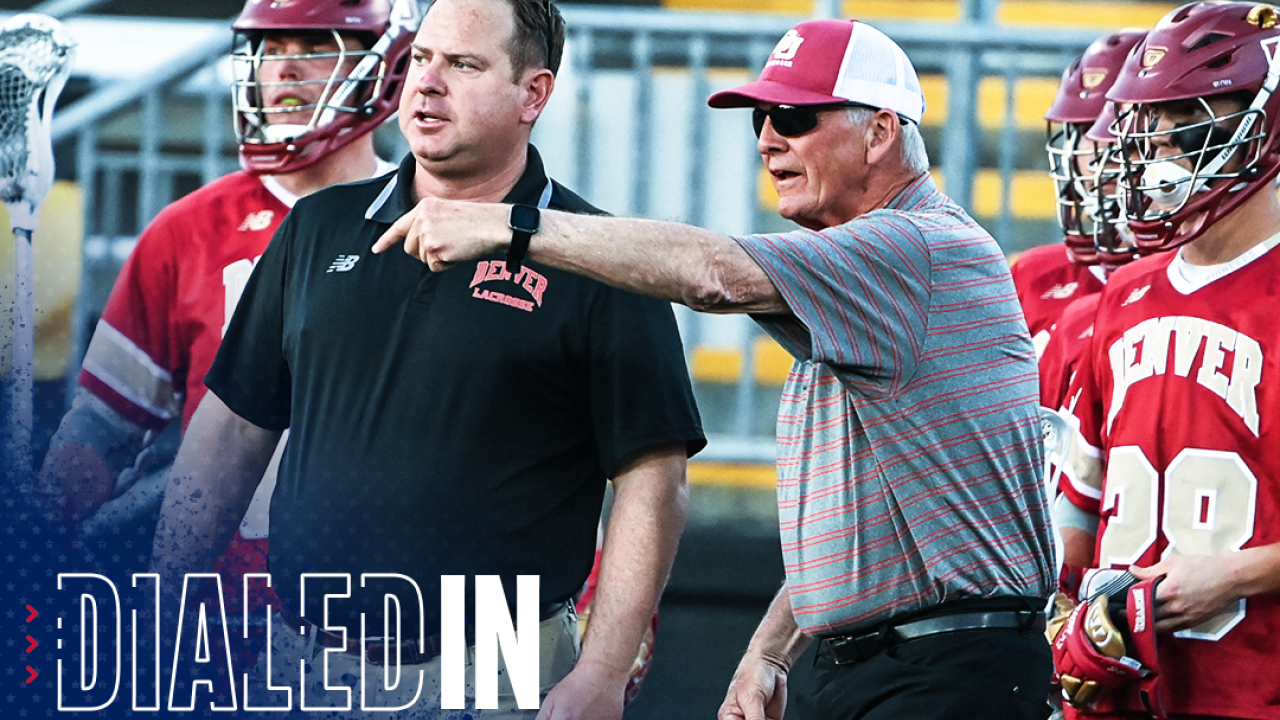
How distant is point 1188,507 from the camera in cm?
343

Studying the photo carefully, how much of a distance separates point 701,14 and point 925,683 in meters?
3.31

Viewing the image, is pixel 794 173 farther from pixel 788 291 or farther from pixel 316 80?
pixel 316 80

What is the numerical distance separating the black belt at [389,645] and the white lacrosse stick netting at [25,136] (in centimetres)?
171

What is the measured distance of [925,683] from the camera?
285 cm

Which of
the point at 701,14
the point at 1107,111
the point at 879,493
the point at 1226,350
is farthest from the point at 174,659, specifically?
the point at 701,14

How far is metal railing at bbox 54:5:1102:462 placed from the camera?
5.60 metres

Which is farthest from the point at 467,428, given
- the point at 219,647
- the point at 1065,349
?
the point at 1065,349

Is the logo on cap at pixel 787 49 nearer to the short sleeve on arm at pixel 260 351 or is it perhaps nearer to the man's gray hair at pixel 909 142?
the man's gray hair at pixel 909 142

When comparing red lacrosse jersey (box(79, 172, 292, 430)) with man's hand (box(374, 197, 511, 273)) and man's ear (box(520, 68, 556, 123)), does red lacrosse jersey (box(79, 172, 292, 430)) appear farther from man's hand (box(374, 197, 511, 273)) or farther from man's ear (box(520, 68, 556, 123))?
man's hand (box(374, 197, 511, 273))

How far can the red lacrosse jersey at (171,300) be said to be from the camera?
4.11m

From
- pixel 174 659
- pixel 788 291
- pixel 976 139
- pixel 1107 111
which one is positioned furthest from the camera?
pixel 976 139

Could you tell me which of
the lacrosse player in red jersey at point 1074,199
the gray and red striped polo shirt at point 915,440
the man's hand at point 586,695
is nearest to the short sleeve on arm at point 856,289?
the gray and red striped polo shirt at point 915,440

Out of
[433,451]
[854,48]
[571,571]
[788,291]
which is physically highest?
[854,48]

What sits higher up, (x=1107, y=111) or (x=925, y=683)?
(x=1107, y=111)
